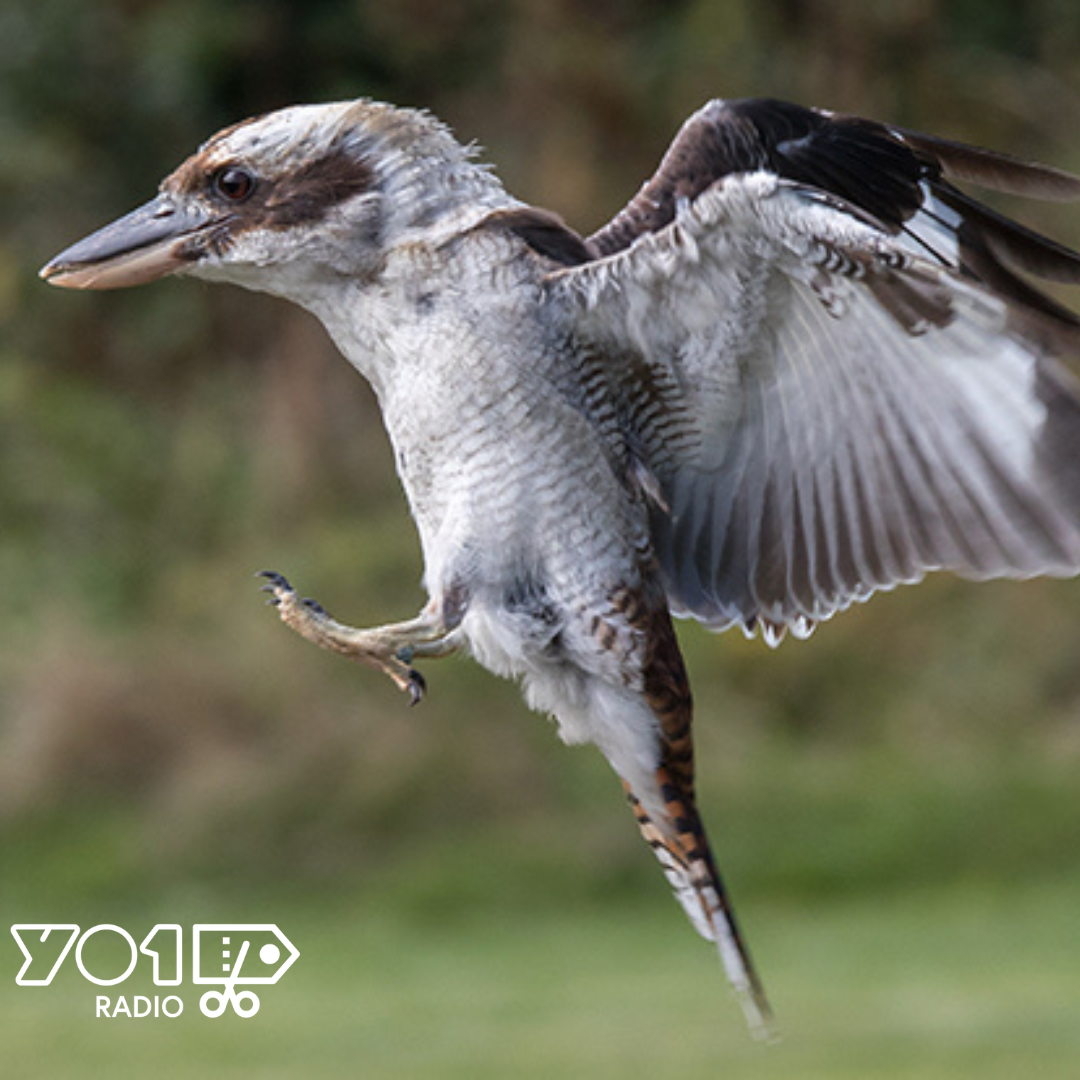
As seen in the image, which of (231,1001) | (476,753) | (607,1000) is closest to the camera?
(607,1000)

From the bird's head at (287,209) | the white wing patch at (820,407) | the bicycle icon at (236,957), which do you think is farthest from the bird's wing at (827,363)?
the bicycle icon at (236,957)

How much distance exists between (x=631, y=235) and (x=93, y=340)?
12.8m

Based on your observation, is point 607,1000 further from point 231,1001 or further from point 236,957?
point 236,957

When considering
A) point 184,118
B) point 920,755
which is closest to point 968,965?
point 920,755

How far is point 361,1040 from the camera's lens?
1167 centimetres

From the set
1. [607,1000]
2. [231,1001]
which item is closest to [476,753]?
[607,1000]

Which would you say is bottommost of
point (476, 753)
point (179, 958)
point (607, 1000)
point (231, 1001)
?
point (607, 1000)

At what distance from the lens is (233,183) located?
333cm

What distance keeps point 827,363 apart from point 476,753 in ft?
31.8

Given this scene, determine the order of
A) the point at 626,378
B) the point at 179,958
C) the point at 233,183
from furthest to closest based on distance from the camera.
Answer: the point at 179,958 → the point at 626,378 → the point at 233,183

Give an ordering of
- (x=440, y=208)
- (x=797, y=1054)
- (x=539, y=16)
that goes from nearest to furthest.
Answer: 1. (x=440, y=208)
2. (x=797, y=1054)
3. (x=539, y=16)

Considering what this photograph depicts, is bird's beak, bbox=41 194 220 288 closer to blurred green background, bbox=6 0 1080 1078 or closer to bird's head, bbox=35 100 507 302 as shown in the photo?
bird's head, bbox=35 100 507 302

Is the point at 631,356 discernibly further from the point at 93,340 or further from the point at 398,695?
the point at 93,340

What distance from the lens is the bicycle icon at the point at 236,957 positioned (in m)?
12.4
